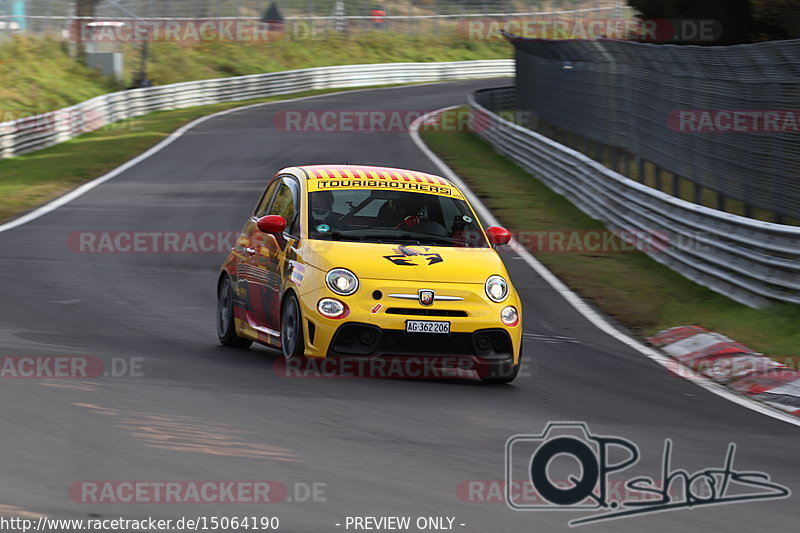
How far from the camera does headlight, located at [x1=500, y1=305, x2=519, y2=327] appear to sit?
32.0ft

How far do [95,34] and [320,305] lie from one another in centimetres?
4663

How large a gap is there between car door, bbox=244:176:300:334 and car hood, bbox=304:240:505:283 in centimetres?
51

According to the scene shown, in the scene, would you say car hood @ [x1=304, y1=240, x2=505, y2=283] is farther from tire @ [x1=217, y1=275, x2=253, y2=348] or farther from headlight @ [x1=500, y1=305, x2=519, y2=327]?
A: tire @ [x1=217, y1=275, x2=253, y2=348]

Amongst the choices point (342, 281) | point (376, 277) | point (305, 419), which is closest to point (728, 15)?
point (376, 277)

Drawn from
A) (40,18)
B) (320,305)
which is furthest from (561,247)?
(40,18)

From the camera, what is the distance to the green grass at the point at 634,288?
12.9m

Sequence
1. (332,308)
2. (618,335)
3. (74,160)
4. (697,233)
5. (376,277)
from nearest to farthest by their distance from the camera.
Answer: (332,308)
(376,277)
(618,335)
(697,233)
(74,160)

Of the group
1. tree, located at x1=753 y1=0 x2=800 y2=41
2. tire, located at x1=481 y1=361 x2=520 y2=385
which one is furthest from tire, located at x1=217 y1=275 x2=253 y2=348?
tree, located at x1=753 y1=0 x2=800 y2=41

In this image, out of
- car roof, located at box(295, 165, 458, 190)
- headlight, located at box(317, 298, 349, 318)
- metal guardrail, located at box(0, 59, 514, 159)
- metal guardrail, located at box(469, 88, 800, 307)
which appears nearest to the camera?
headlight, located at box(317, 298, 349, 318)

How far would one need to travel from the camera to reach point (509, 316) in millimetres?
9805

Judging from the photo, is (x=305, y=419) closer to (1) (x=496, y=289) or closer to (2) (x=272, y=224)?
(1) (x=496, y=289)

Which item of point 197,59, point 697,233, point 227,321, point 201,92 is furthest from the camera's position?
point 197,59

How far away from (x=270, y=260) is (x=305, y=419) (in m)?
2.93

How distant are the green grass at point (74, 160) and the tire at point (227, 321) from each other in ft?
37.2
